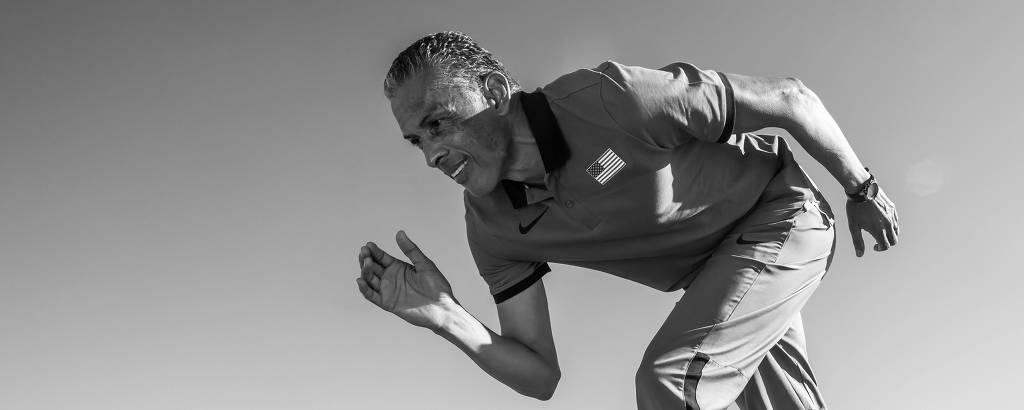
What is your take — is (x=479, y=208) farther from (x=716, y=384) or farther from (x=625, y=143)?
(x=716, y=384)

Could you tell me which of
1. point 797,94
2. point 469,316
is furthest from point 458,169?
point 797,94

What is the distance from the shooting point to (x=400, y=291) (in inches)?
172

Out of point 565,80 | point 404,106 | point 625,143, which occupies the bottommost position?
point 625,143

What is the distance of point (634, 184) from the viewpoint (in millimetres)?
4121

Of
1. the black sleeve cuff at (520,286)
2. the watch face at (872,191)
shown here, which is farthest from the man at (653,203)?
the black sleeve cuff at (520,286)

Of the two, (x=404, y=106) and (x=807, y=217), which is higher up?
(x=404, y=106)

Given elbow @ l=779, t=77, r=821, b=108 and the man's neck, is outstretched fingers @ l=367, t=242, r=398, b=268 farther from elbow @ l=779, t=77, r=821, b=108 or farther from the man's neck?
elbow @ l=779, t=77, r=821, b=108

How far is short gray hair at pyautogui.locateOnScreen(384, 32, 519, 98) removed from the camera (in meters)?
4.21

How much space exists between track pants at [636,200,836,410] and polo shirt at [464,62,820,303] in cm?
14

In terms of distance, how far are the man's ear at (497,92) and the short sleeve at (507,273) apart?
0.86m

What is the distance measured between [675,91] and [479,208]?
1212 mm

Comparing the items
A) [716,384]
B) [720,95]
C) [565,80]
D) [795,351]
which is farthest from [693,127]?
[795,351]

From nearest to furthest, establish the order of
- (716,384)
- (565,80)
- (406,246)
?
(716,384) < (565,80) < (406,246)

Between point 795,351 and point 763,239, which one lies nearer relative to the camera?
point 763,239
